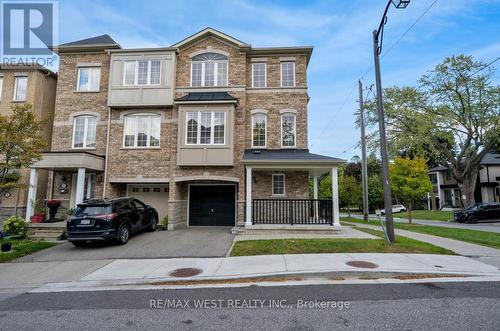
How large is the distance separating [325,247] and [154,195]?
1047 cm

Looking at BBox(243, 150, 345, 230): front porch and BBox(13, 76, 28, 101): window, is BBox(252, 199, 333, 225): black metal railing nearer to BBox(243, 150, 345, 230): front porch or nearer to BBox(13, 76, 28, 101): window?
BBox(243, 150, 345, 230): front porch

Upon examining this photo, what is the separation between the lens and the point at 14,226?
11898 millimetres

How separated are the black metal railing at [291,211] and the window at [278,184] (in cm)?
116

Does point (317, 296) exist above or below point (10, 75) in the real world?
below

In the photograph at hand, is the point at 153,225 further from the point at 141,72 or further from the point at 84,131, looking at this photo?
the point at 141,72

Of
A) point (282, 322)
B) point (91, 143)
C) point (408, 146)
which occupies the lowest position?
point (282, 322)

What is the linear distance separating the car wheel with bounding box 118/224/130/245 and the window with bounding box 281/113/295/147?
8.77 m

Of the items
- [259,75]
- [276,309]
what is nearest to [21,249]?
[276,309]

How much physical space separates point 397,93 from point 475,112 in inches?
252

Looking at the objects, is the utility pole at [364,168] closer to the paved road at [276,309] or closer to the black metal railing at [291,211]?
the black metal railing at [291,211]

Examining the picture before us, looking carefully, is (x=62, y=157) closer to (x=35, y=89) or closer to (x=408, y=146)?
(x=35, y=89)

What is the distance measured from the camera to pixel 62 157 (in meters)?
13.9

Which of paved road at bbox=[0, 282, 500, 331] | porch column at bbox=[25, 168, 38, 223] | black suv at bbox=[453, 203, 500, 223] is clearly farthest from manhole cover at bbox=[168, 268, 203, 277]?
black suv at bbox=[453, 203, 500, 223]

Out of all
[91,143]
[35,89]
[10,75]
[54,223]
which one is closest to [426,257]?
[54,223]
